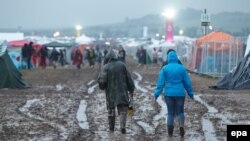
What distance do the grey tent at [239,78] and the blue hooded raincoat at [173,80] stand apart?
1359cm

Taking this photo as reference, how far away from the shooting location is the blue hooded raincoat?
12359mm

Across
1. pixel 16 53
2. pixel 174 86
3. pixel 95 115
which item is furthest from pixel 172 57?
pixel 16 53

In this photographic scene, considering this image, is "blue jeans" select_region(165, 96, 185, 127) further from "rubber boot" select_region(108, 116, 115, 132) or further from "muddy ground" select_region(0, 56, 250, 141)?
"rubber boot" select_region(108, 116, 115, 132)

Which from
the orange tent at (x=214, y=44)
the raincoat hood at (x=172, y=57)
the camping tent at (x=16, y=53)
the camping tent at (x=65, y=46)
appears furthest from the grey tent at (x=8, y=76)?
the camping tent at (x=65, y=46)

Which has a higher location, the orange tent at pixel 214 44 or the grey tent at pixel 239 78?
the orange tent at pixel 214 44

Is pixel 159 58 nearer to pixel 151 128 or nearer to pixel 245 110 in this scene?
pixel 245 110

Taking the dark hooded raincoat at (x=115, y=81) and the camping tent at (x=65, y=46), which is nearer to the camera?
the dark hooded raincoat at (x=115, y=81)

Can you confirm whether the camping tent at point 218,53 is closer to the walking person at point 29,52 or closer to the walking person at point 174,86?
the walking person at point 29,52

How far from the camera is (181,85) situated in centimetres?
1243

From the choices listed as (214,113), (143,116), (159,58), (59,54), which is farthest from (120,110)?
(159,58)

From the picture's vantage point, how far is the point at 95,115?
55.5 ft

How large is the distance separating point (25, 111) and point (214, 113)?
527 centimetres

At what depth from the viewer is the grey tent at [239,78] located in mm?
25672

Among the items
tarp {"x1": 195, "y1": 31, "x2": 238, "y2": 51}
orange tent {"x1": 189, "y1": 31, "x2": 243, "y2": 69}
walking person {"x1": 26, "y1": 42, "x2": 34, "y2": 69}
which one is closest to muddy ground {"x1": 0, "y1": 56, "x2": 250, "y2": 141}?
orange tent {"x1": 189, "y1": 31, "x2": 243, "y2": 69}
